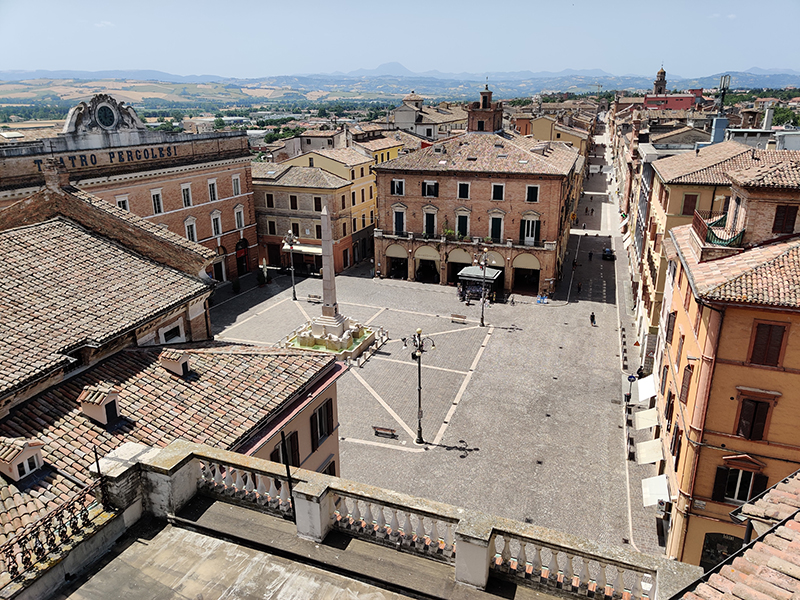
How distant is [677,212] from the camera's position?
101 feet

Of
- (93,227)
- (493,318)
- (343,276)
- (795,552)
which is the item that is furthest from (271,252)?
(795,552)

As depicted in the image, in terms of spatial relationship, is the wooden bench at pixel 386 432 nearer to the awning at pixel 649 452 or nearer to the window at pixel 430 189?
the awning at pixel 649 452

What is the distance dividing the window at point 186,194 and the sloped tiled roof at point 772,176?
4000 cm

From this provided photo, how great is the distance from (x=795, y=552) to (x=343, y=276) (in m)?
48.9

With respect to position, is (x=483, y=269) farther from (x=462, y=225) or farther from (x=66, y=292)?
(x=66, y=292)

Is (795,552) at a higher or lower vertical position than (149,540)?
higher

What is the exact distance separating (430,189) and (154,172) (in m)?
23.2

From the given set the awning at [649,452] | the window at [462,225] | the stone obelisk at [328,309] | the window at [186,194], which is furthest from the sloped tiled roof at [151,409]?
the window at [462,225]

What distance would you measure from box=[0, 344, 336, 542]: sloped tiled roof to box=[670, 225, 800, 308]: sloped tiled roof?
41.7ft

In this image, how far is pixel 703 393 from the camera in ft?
60.4

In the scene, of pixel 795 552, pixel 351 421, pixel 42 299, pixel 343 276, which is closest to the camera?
pixel 795 552

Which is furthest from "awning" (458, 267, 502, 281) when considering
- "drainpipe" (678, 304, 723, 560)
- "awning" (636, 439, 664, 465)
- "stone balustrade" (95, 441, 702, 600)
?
"stone balustrade" (95, 441, 702, 600)

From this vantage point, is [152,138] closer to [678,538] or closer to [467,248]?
[467,248]

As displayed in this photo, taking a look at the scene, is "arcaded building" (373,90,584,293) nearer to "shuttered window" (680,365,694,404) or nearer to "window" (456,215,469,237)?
"window" (456,215,469,237)
